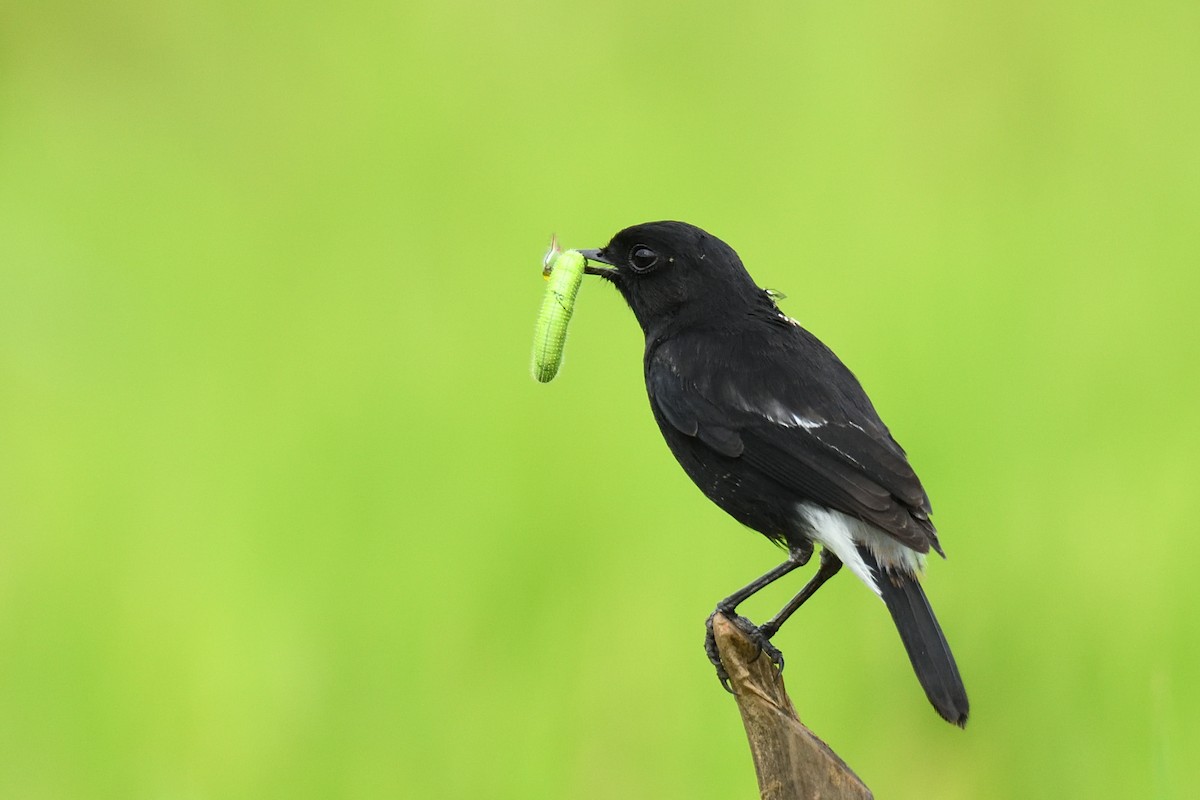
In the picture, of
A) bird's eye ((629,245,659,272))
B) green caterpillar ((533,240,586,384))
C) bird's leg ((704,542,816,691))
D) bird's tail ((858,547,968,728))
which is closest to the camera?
bird's tail ((858,547,968,728))

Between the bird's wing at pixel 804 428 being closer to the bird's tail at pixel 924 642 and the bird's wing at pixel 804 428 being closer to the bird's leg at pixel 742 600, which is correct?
the bird's tail at pixel 924 642

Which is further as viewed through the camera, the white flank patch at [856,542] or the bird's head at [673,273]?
the bird's head at [673,273]

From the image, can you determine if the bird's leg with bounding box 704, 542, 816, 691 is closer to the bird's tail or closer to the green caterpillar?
the bird's tail

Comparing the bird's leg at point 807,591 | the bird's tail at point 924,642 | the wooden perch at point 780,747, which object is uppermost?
the bird's leg at point 807,591

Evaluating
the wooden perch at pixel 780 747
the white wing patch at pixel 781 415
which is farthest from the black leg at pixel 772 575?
the wooden perch at pixel 780 747

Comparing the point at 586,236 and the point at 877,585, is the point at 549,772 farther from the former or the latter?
the point at 586,236

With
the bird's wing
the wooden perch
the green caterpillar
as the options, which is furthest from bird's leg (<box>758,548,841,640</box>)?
the green caterpillar

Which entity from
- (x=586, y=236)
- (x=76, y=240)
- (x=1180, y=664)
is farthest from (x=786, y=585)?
(x=76, y=240)
